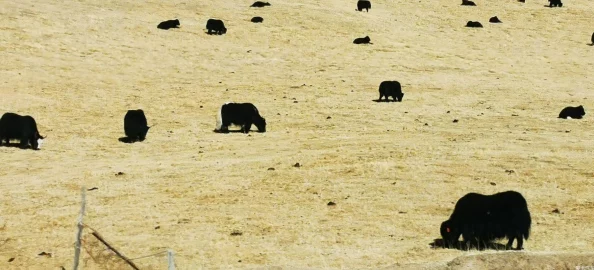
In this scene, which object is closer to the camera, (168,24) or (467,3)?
(168,24)

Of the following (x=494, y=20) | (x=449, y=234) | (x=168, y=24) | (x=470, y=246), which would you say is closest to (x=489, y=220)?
(x=470, y=246)

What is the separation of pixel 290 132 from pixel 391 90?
6.89m

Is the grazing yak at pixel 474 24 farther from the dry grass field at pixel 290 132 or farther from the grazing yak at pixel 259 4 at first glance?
the grazing yak at pixel 259 4

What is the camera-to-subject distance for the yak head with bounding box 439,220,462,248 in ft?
42.1

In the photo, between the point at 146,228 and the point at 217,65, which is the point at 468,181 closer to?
the point at 146,228

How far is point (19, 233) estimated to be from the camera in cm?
1404

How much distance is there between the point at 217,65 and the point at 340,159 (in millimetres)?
17991

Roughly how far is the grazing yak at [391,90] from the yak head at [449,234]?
57.4ft

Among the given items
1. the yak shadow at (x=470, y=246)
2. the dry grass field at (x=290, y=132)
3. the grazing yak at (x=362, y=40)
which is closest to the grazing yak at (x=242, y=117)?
the dry grass field at (x=290, y=132)

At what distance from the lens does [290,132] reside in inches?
970

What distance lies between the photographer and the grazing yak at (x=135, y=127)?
2338 centimetres

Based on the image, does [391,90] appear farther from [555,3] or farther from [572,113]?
[555,3]

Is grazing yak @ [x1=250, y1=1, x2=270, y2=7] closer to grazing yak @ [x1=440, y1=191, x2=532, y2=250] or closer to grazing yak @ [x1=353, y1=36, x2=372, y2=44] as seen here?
grazing yak @ [x1=353, y1=36, x2=372, y2=44]

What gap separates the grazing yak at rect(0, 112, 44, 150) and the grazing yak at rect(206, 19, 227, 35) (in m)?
21.2
